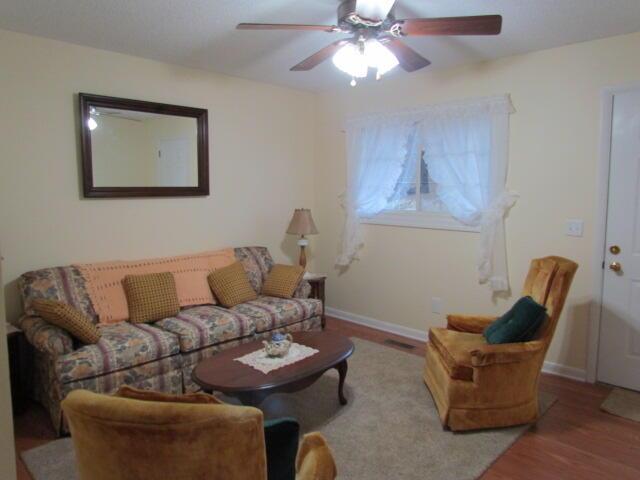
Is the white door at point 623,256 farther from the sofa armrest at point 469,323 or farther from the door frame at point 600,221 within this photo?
the sofa armrest at point 469,323

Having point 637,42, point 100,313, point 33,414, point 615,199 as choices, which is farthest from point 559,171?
point 33,414

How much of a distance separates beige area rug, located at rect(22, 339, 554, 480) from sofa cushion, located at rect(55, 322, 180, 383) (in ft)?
1.33

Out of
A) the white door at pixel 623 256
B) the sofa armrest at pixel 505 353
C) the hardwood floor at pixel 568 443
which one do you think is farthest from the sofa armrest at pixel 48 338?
the white door at pixel 623 256

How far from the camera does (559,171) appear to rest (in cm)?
331

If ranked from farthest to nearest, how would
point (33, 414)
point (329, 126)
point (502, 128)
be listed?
point (329, 126) → point (502, 128) → point (33, 414)

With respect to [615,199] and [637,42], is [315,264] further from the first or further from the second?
[637,42]

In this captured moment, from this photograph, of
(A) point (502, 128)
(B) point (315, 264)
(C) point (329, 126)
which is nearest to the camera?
(A) point (502, 128)

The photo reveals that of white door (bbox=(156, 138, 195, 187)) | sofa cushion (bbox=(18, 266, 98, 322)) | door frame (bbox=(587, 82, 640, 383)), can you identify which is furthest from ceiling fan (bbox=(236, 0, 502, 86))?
sofa cushion (bbox=(18, 266, 98, 322))

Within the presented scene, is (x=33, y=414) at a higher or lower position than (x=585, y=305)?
lower

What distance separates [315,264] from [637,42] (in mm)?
3446

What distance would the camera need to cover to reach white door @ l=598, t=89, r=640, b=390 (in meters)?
3.00

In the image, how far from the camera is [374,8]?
207cm

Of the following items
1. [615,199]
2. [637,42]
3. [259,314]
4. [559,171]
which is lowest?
[259,314]

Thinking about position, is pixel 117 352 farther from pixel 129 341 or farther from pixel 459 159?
pixel 459 159
